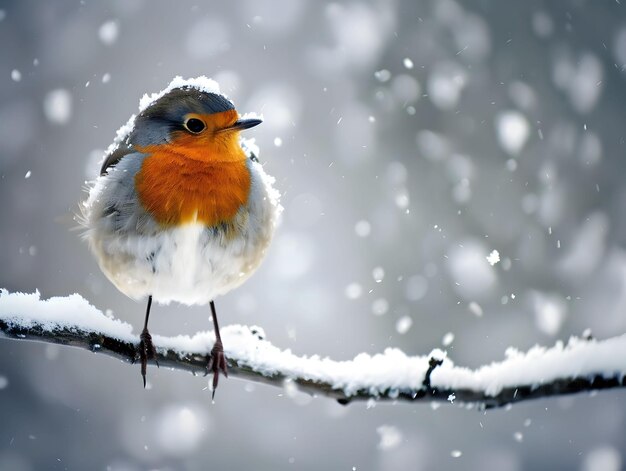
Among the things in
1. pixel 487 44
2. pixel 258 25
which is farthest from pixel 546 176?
pixel 258 25

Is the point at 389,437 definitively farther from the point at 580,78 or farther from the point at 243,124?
the point at 243,124

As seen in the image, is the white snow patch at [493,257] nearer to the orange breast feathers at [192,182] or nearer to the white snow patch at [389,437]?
the white snow patch at [389,437]

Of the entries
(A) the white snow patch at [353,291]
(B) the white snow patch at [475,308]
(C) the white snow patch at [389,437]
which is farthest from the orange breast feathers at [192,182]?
(C) the white snow patch at [389,437]

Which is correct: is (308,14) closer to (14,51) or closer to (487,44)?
(487,44)

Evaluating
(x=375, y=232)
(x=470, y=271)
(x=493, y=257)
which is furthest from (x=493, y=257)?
(x=375, y=232)

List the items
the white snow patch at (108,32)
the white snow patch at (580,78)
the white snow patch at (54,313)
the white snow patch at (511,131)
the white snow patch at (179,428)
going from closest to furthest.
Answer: the white snow patch at (54,313)
the white snow patch at (511,131)
the white snow patch at (580,78)
the white snow patch at (179,428)
the white snow patch at (108,32)

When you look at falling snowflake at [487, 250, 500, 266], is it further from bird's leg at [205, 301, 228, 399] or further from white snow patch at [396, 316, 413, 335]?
bird's leg at [205, 301, 228, 399]

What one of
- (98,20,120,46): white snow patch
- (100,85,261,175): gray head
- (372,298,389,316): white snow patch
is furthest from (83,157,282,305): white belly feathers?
(98,20,120,46): white snow patch
